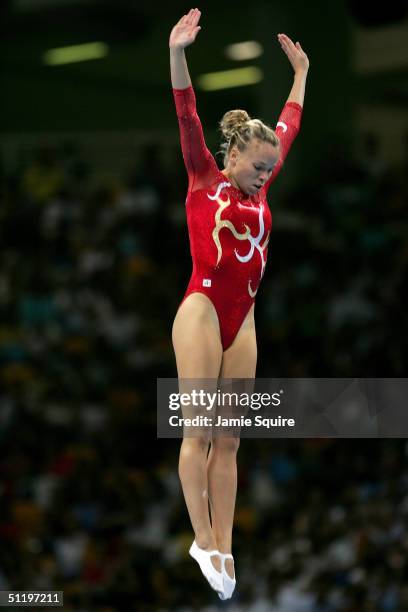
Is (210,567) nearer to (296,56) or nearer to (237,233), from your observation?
(237,233)

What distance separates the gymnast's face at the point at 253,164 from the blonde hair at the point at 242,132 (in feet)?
0.08

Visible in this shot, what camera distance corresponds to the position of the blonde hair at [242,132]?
593 cm

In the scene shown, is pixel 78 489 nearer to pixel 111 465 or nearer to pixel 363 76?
pixel 111 465

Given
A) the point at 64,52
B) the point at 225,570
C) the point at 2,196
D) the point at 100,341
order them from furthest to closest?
the point at 64,52
the point at 2,196
the point at 100,341
the point at 225,570

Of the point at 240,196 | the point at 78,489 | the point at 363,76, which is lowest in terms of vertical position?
the point at 78,489

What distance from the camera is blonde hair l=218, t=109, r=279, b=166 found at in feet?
19.4

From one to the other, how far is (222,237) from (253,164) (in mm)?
377

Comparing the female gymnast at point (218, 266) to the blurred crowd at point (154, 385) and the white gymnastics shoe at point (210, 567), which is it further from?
the blurred crowd at point (154, 385)

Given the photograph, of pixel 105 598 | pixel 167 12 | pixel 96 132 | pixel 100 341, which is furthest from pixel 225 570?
pixel 96 132

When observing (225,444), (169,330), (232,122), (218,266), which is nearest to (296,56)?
(232,122)

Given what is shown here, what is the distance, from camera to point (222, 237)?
5941 millimetres

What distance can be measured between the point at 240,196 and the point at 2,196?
863cm

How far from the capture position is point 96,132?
16.6 meters

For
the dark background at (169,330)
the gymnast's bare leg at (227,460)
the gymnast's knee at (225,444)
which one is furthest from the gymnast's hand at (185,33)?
the dark background at (169,330)
